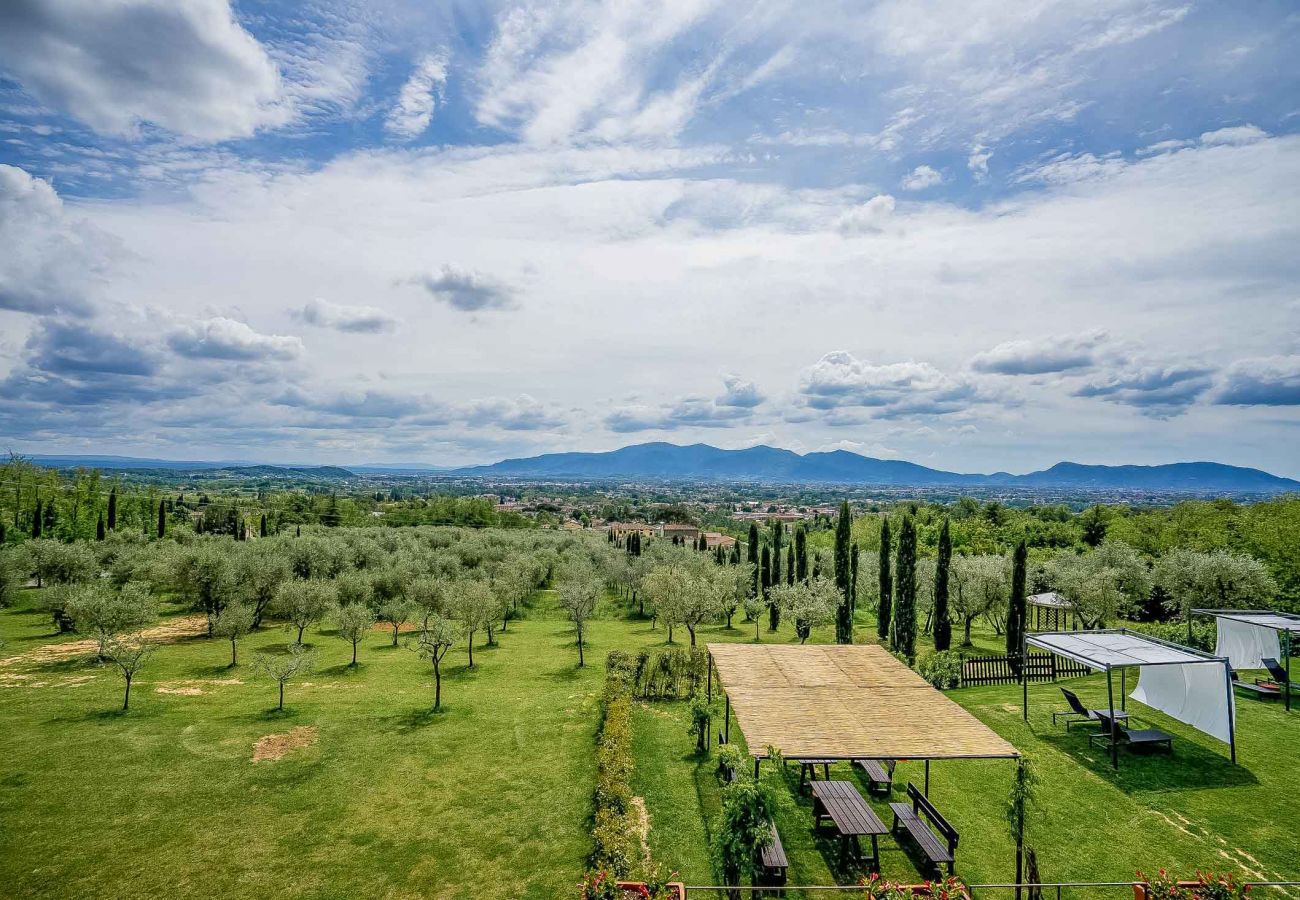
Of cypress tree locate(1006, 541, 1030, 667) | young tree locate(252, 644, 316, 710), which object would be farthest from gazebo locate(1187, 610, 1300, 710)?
young tree locate(252, 644, 316, 710)

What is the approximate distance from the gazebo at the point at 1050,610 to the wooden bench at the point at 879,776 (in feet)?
91.3

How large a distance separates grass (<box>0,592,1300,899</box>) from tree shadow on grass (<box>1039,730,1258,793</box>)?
7 cm

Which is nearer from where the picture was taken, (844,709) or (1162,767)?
(844,709)

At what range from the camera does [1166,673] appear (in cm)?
1800

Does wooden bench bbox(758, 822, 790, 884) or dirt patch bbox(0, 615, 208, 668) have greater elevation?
wooden bench bbox(758, 822, 790, 884)

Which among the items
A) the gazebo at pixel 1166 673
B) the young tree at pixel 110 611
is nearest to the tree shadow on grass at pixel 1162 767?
the gazebo at pixel 1166 673

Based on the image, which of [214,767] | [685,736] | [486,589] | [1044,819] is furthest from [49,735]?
[1044,819]

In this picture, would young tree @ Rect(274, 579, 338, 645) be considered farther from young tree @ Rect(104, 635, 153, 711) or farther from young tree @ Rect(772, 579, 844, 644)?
young tree @ Rect(772, 579, 844, 644)

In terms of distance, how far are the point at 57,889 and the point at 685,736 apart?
50.0ft

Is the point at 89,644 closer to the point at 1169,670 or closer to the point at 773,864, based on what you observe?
the point at 773,864

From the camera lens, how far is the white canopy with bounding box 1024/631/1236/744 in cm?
1542

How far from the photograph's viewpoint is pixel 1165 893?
26.7 ft

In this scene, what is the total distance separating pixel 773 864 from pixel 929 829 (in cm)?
378

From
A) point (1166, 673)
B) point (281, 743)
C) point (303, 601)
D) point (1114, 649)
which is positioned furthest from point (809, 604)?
point (303, 601)
